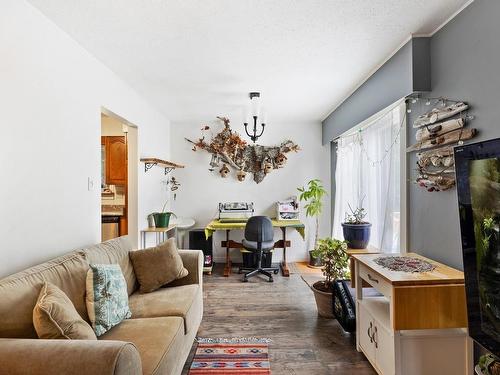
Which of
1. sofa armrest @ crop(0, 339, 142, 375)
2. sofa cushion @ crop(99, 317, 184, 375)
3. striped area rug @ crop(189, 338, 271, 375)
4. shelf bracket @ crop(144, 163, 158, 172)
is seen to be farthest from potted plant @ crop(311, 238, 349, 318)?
shelf bracket @ crop(144, 163, 158, 172)

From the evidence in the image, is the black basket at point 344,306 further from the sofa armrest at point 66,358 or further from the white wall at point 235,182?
the white wall at point 235,182

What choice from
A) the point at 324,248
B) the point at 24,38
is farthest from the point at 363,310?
the point at 24,38

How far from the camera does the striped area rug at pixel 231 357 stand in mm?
1969

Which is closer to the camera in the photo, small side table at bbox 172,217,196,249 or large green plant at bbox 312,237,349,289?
large green plant at bbox 312,237,349,289

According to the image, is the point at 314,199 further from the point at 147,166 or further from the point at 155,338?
the point at 155,338

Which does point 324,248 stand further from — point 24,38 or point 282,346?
point 24,38

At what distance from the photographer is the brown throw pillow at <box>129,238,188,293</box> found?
88.9 inches

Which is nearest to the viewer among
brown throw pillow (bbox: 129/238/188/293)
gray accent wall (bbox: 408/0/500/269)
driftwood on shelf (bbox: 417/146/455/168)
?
gray accent wall (bbox: 408/0/500/269)

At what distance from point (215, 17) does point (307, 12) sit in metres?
0.60

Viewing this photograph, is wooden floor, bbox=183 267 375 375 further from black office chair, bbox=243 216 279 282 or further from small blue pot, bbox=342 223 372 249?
small blue pot, bbox=342 223 372 249

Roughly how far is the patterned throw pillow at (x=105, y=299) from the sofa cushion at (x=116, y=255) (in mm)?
201

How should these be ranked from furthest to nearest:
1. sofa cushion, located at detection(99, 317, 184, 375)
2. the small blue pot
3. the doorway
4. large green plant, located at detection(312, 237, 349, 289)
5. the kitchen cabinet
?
the kitchen cabinet
the doorway
the small blue pot
large green plant, located at detection(312, 237, 349, 289)
sofa cushion, located at detection(99, 317, 184, 375)

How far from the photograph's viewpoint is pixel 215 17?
1854mm

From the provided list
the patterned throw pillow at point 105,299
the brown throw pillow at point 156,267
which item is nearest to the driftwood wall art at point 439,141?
the brown throw pillow at point 156,267
